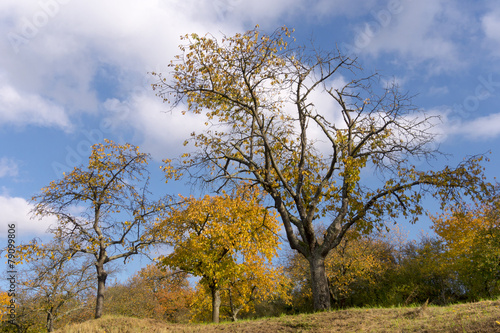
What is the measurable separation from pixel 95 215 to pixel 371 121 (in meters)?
15.9

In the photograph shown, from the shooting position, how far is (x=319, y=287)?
12.9 meters

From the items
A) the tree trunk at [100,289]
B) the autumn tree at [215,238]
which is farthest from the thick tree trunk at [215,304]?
the tree trunk at [100,289]

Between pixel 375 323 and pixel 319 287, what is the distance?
158 inches

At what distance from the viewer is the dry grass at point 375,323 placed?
24.9ft

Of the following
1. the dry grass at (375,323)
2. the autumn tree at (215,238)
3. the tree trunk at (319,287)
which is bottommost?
the dry grass at (375,323)

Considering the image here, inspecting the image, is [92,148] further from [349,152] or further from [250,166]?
[349,152]

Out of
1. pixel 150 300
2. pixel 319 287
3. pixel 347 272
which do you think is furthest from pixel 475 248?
pixel 150 300

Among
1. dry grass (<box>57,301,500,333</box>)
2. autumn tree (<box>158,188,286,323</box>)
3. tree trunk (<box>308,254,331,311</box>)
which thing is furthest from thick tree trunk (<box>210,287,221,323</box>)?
tree trunk (<box>308,254,331,311</box>)

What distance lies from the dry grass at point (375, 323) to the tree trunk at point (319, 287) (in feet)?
5.68

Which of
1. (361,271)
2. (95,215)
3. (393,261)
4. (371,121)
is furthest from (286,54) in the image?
(393,261)

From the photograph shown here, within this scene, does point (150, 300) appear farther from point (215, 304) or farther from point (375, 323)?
point (375, 323)

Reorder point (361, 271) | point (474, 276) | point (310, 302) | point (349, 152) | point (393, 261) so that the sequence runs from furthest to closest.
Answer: point (393, 261) < point (310, 302) < point (361, 271) < point (474, 276) < point (349, 152)

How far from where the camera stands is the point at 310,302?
38.2m

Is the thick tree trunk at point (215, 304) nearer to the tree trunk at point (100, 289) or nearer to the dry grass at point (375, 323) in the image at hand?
the tree trunk at point (100, 289)
